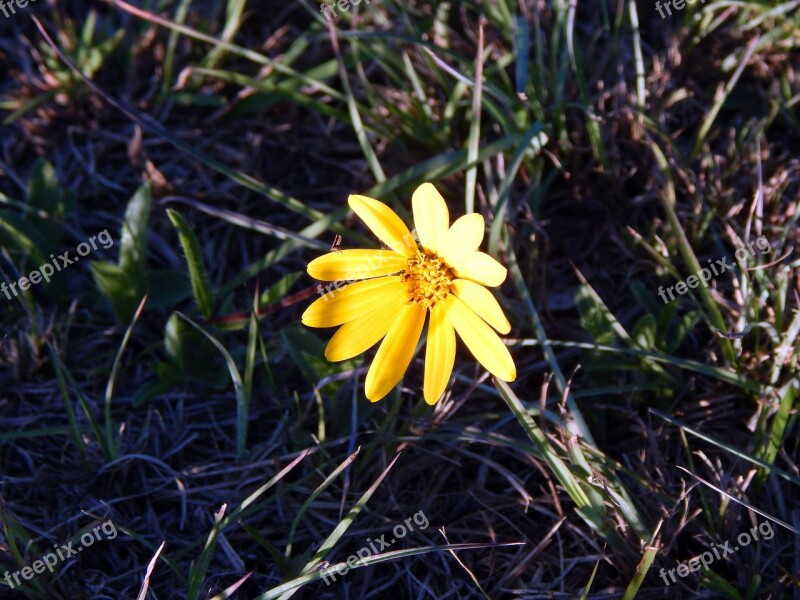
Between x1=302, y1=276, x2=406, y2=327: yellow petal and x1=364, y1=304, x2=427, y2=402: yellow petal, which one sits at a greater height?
x1=302, y1=276, x2=406, y2=327: yellow petal

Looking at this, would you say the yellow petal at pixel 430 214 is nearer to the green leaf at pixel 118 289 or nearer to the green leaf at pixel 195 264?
the green leaf at pixel 195 264

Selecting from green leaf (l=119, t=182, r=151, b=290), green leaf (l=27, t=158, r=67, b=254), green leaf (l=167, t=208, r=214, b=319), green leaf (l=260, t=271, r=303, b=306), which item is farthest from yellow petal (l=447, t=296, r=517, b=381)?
green leaf (l=27, t=158, r=67, b=254)

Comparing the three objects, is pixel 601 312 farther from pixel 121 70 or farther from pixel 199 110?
pixel 121 70

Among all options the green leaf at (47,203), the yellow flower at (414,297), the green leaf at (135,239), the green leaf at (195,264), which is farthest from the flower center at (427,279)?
the green leaf at (47,203)

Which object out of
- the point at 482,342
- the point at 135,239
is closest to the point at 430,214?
the point at 482,342

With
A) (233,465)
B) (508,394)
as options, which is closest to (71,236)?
(233,465)

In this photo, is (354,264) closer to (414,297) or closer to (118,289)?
(414,297)

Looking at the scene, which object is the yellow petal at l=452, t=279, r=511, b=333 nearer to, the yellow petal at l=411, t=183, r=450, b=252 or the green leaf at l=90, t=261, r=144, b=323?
the yellow petal at l=411, t=183, r=450, b=252
